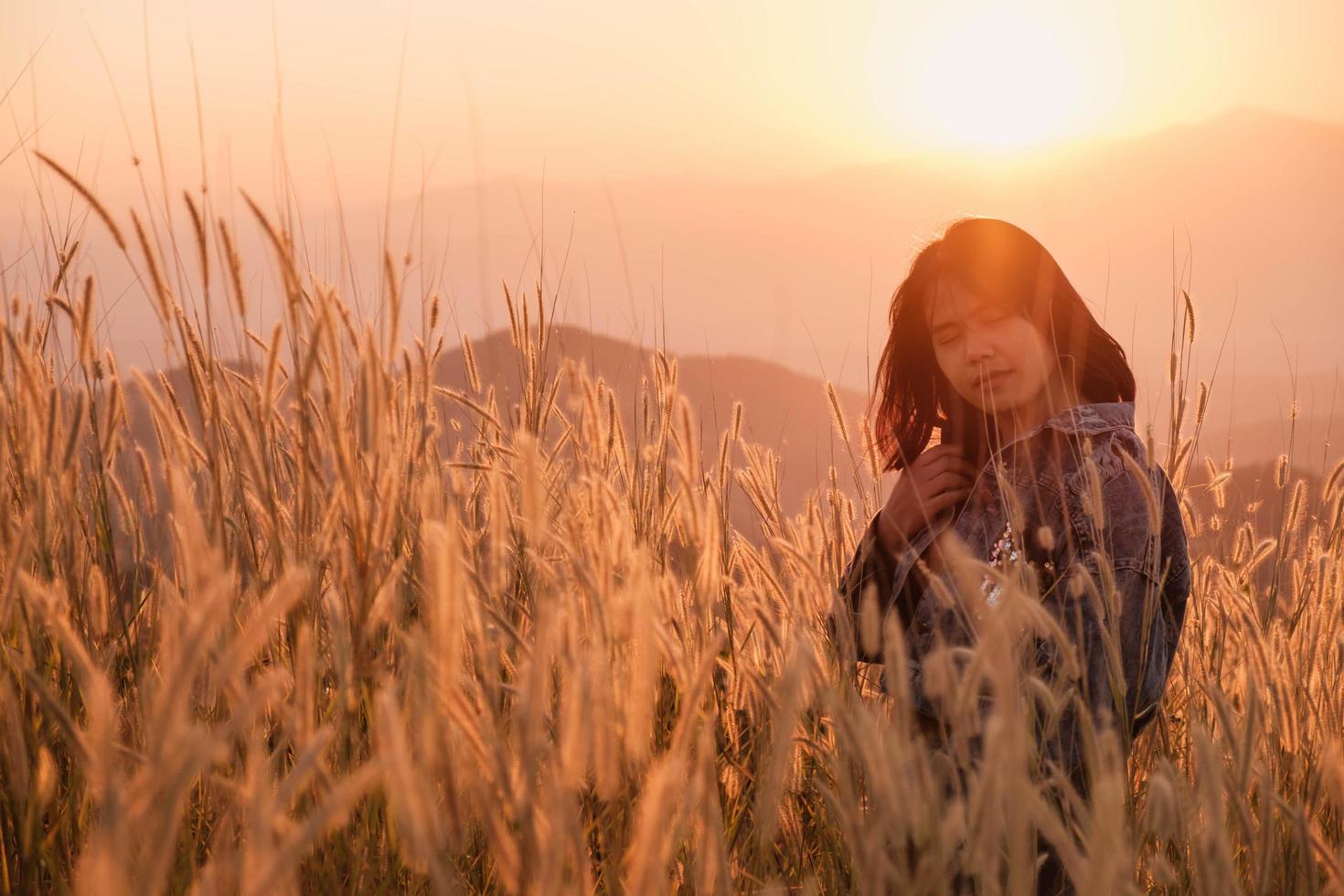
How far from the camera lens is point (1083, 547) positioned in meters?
1.80

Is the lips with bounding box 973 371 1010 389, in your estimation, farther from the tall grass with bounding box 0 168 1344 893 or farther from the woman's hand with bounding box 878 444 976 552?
the tall grass with bounding box 0 168 1344 893

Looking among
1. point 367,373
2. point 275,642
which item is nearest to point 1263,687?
point 367,373

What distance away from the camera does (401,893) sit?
1.15m

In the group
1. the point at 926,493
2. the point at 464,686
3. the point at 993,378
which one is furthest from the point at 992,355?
the point at 464,686

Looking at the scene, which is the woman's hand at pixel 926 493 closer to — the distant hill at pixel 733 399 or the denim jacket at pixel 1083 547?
the denim jacket at pixel 1083 547

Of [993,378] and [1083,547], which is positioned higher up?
[993,378]

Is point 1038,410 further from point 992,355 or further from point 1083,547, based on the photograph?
point 1083,547

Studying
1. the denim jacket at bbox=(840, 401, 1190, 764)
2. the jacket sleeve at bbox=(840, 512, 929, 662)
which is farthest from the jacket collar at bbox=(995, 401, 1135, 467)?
the jacket sleeve at bbox=(840, 512, 929, 662)

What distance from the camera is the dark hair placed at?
221 centimetres

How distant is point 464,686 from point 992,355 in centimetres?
141

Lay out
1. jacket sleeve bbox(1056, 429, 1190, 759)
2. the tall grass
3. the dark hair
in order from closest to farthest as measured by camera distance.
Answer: the tall grass → jacket sleeve bbox(1056, 429, 1190, 759) → the dark hair

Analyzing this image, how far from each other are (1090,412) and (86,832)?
1.65 m

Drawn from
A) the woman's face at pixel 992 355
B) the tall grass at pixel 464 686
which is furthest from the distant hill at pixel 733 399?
the woman's face at pixel 992 355

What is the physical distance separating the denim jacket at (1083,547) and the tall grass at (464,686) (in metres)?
0.12
